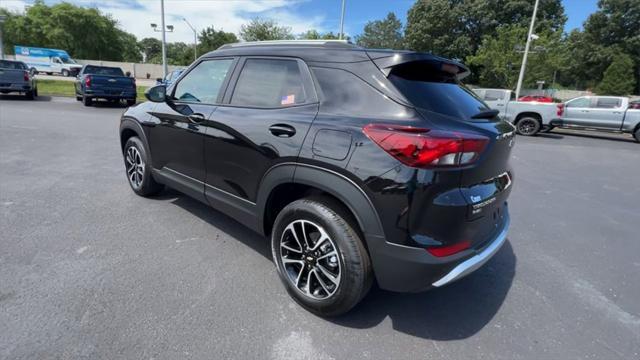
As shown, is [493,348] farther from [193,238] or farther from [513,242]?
[193,238]

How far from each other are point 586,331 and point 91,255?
13.2ft

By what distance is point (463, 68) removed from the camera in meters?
2.77

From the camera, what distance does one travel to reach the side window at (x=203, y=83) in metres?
3.22

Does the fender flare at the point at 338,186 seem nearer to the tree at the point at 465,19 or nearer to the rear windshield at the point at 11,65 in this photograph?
the rear windshield at the point at 11,65

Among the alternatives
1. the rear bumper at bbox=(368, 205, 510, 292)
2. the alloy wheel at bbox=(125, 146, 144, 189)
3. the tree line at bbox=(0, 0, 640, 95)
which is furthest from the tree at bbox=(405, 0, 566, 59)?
the rear bumper at bbox=(368, 205, 510, 292)

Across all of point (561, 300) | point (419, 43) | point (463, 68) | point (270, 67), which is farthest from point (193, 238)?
point (419, 43)

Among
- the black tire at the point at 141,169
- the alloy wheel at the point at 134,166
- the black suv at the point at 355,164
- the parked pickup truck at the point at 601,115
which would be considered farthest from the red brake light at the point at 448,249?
the parked pickup truck at the point at 601,115

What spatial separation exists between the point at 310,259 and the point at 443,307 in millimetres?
1116

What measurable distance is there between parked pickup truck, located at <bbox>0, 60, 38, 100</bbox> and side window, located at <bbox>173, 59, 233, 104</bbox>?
625 inches

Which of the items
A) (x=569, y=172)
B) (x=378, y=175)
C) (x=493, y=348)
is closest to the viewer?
(x=378, y=175)

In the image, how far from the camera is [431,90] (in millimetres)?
2311

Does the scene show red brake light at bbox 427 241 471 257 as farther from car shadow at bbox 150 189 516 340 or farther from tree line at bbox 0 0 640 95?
tree line at bbox 0 0 640 95

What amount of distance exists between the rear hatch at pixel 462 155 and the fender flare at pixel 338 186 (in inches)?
10.2

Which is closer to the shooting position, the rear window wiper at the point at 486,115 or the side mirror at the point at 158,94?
the rear window wiper at the point at 486,115
